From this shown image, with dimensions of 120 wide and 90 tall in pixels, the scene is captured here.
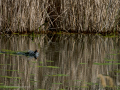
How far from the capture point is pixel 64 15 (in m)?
10.2

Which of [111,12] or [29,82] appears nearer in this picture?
[29,82]

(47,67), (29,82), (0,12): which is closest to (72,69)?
(47,67)

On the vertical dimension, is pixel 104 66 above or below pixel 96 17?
below

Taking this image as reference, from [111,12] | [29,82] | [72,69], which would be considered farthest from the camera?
[111,12]

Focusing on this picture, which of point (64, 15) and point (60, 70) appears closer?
point (60, 70)

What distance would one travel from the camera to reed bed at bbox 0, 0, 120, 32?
30.5 ft

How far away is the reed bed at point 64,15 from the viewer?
30.5ft

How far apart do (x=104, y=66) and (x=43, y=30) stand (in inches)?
228

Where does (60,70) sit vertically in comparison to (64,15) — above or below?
below

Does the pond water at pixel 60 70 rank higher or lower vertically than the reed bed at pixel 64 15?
lower

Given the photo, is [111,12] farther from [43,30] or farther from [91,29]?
[43,30]

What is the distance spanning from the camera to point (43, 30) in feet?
33.3

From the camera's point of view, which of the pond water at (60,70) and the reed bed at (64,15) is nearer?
the pond water at (60,70)

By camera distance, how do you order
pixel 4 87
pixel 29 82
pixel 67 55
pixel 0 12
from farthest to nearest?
1. pixel 0 12
2. pixel 67 55
3. pixel 29 82
4. pixel 4 87
